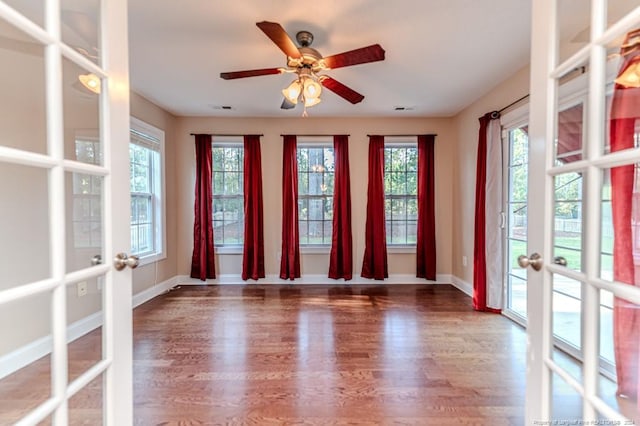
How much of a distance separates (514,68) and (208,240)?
425 cm

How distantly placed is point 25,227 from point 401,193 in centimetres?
417

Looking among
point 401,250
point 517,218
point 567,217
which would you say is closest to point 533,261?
point 567,217

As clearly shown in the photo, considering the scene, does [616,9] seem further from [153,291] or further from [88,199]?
[153,291]

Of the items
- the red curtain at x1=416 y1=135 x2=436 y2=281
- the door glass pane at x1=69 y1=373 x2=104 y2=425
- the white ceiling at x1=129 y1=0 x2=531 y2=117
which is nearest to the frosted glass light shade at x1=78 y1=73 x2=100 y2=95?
the door glass pane at x1=69 y1=373 x2=104 y2=425

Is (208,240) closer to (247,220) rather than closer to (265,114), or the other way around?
(247,220)

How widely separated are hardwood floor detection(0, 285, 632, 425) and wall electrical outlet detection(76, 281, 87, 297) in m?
0.16

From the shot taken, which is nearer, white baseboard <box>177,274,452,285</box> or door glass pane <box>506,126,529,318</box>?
door glass pane <box>506,126,529,318</box>

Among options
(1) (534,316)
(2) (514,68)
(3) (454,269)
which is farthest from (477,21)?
(3) (454,269)

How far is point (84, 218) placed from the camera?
3.40ft

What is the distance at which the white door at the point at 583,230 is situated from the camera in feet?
2.78

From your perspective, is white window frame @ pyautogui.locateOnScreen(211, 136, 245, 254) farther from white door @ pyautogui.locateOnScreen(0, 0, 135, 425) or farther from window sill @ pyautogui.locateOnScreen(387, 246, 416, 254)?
white door @ pyautogui.locateOnScreen(0, 0, 135, 425)

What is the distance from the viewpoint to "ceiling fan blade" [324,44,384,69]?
191cm

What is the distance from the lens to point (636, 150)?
77 centimetres

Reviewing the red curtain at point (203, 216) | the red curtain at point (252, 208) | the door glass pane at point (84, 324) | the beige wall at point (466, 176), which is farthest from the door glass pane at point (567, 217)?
the red curtain at point (203, 216)
